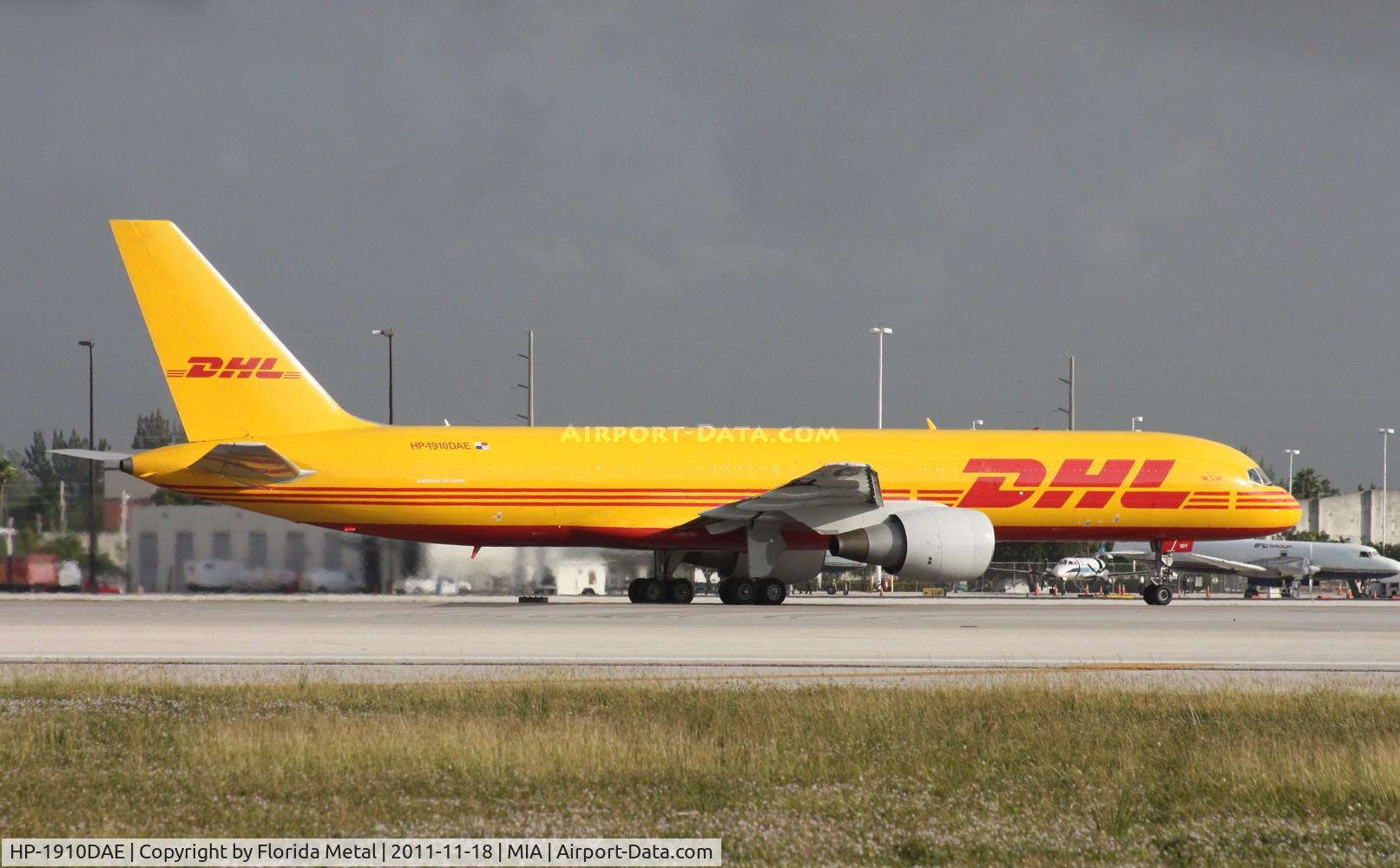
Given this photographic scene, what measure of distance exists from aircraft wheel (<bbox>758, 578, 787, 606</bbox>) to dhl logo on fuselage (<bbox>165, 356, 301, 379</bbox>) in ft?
39.0

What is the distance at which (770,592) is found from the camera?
31.3 meters

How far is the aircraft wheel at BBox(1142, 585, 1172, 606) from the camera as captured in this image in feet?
112

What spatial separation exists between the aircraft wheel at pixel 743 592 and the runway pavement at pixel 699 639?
155 centimetres

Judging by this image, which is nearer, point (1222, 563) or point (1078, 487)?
point (1078, 487)

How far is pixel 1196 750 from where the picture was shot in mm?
10234

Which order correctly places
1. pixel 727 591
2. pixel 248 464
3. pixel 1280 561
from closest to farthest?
pixel 248 464 → pixel 727 591 → pixel 1280 561

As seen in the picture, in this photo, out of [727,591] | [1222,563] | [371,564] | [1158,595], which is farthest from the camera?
[1222,563]

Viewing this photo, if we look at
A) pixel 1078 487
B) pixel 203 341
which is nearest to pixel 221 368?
pixel 203 341

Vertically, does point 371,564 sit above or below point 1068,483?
below

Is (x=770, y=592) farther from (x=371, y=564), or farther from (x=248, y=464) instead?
(x=248, y=464)

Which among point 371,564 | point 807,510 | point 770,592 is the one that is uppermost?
point 807,510

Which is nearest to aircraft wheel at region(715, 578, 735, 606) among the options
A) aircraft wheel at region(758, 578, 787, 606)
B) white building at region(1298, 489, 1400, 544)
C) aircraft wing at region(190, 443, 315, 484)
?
aircraft wheel at region(758, 578, 787, 606)

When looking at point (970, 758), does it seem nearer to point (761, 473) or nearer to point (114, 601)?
point (761, 473)

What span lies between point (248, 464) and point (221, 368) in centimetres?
244
